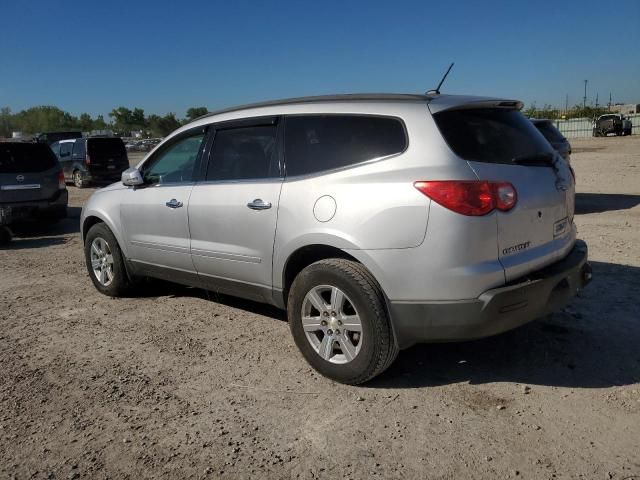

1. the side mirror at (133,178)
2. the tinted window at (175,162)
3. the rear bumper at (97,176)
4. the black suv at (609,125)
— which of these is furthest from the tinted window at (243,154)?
the black suv at (609,125)

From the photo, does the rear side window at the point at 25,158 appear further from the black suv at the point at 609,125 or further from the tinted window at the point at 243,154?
the black suv at the point at 609,125

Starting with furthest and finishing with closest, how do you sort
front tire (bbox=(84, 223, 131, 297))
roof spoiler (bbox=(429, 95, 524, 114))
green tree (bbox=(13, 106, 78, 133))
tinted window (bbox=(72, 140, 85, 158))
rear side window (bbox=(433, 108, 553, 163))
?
green tree (bbox=(13, 106, 78, 133)), tinted window (bbox=(72, 140, 85, 158)), front tire (bbox=(84, 223, 131, 297)), roof spoiler (bbox=(429, 95, 524, 114)), rear side window (bbox=(433, 108, 553, 163))

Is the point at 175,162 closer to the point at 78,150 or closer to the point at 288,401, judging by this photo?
the point at 288,401

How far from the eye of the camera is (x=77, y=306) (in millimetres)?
5555

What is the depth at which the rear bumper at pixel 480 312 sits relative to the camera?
10.3 feet

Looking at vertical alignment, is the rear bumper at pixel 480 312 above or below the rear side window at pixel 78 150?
below

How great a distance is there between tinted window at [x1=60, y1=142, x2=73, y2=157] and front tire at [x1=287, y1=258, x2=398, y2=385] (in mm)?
19580

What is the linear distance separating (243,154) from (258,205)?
59 centimetres

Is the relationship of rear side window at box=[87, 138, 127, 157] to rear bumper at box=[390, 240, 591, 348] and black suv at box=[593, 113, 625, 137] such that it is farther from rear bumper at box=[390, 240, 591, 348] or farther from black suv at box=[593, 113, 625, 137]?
black suv at box=[593, 113, 625, 137]

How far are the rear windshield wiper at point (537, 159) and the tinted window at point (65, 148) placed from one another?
20252 millimetres

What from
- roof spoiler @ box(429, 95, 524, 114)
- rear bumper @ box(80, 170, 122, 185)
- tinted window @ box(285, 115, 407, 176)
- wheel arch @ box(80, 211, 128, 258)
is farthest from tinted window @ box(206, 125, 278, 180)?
rear bumper @ box(80, 170, 122, 185)

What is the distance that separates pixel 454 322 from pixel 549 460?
844mm

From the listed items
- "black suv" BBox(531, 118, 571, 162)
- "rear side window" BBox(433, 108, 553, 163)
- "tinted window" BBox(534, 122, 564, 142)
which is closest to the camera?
"rear side window" BBox(433, 108, 553, 163)

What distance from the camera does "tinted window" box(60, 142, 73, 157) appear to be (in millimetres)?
20781
